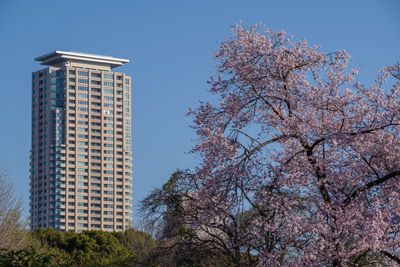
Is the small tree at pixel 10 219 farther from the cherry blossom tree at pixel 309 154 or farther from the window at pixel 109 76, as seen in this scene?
the window at pixel 109 76

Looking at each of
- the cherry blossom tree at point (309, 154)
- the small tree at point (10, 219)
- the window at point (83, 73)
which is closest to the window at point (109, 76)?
the window at point (83, 73)

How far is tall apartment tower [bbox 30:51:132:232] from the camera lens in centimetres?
15150

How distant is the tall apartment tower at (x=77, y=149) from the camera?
152m

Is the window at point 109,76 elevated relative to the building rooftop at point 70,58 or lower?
lower

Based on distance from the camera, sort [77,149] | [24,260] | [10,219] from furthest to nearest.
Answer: [77,149] → [10,219] → [24,260]

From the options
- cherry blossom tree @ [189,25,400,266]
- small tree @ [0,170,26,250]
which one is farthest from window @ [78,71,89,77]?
cherry blossom tree @ [189,25,400,266]

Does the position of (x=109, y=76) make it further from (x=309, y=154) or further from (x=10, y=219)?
(x=309, y=154)

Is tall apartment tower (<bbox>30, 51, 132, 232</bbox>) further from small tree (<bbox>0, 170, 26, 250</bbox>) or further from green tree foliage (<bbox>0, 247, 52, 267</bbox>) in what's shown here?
green tree foliage (<bbox>0, 247, 52, 267</bbox>)

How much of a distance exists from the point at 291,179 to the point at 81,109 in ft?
477

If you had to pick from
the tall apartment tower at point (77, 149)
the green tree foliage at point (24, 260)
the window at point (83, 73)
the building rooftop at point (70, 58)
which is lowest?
the green tree foliage at point (24, 260)

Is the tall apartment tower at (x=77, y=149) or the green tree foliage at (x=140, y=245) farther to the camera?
the tall apartment tower at (x=77, y=149)

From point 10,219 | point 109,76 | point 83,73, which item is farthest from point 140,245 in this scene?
point 109,76

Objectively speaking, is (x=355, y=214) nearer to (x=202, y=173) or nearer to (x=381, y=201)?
(x=381, y=201)

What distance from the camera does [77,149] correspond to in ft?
512
